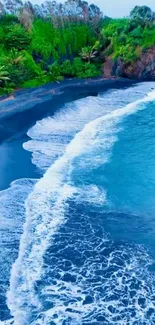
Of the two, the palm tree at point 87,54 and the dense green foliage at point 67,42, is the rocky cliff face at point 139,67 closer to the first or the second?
the dense green foliage at point 67,42

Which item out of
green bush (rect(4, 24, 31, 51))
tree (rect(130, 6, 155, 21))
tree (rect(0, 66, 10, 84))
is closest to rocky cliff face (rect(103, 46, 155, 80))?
tree (rect(130, 6, 155, 21))

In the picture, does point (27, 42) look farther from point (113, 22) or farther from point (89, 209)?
point (89, 209)

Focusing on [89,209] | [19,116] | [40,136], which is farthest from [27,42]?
[89,209]

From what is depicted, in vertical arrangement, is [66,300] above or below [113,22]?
below

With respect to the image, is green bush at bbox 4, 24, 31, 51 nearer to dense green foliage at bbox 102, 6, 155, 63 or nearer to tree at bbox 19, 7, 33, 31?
tree at bbox 19, 7, 33, 31

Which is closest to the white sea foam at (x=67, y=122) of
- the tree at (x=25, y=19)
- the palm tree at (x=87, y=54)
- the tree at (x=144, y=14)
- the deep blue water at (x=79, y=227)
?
the deep blue water at (x=79, y=227)

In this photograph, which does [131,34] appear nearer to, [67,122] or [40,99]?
[40,99]

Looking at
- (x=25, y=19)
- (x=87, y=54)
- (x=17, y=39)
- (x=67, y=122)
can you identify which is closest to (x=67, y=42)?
(x=87, y=54)
